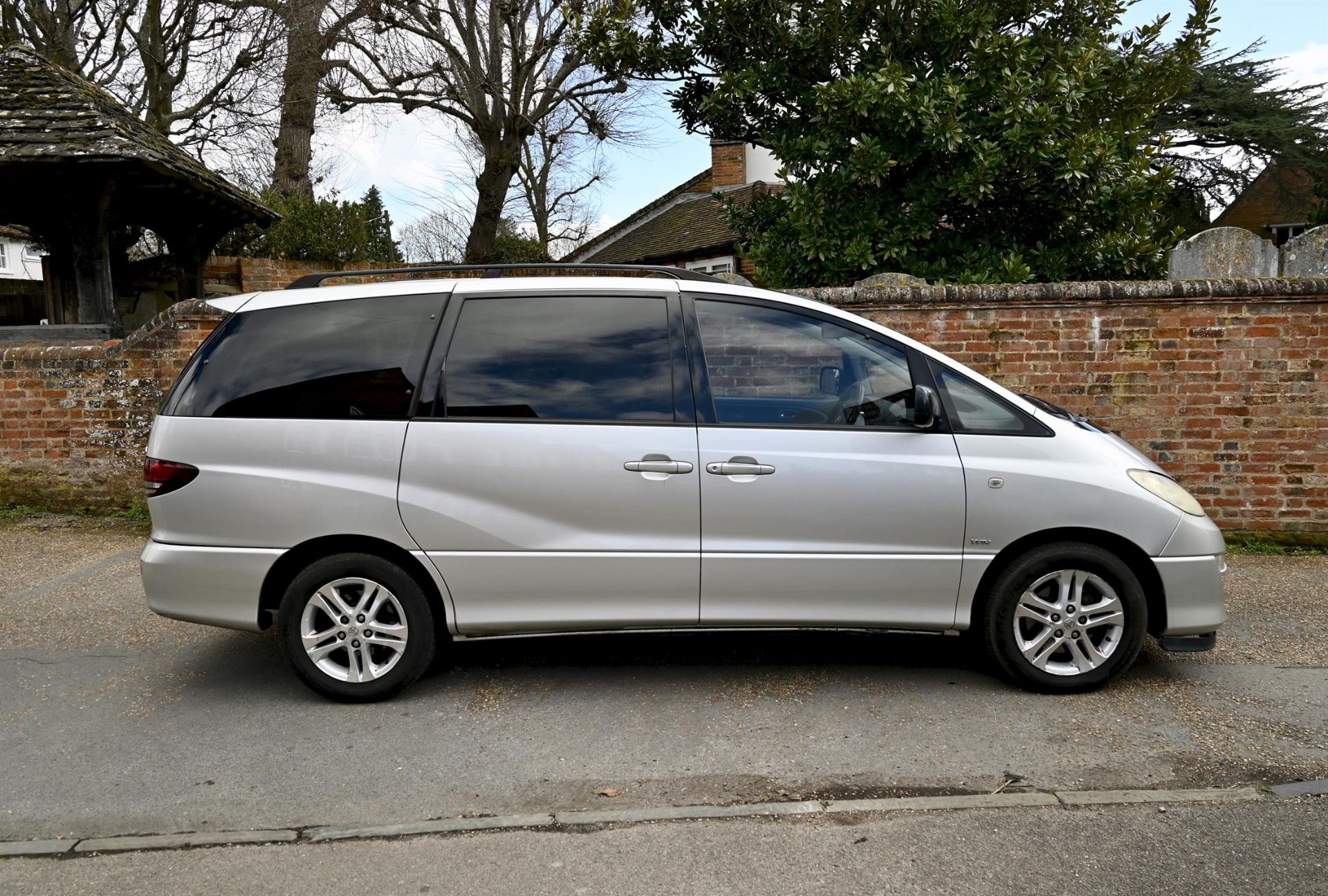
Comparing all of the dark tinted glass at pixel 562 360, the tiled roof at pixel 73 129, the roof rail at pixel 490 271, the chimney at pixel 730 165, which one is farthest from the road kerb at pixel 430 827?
the chimney at pixel 730 165

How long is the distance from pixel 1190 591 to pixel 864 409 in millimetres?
1623

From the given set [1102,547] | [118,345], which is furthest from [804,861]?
[118,345]

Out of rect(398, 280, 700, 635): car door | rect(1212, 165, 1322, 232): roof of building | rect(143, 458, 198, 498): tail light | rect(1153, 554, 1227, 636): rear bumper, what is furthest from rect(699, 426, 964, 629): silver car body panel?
rect(1212, 165, 1322, 232): roof of building

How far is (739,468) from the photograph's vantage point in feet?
13.7

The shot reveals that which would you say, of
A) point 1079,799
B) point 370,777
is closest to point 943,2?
point 1079,799

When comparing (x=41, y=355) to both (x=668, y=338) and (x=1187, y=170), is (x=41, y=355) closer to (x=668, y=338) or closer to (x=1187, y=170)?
(x=668, y=338)

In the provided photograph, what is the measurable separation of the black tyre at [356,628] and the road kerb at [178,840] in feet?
3.44

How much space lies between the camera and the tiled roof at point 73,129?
8.60m

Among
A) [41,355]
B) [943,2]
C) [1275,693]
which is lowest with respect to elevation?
[1275,693]

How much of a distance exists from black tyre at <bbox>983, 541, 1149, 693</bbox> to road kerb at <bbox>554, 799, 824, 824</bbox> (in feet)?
4.62

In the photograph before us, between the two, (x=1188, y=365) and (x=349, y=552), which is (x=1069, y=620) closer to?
(x=349, y=552)

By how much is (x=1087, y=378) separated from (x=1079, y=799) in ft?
14.8

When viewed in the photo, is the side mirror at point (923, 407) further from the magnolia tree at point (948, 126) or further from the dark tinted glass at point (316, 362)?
the magnolia tree at point (948, 126)

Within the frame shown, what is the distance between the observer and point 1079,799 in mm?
3383
